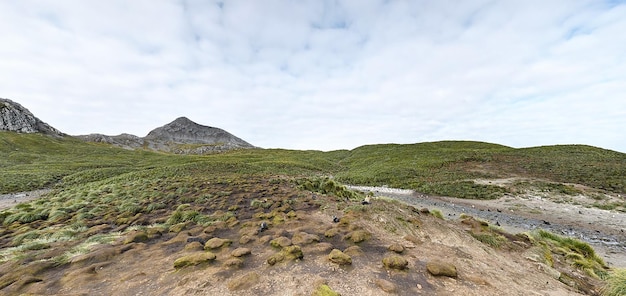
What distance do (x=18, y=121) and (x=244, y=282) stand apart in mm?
183966

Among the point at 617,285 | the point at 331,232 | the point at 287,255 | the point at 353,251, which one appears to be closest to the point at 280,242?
the point at 287,255

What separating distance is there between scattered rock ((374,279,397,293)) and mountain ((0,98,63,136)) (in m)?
180

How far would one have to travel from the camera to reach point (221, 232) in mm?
12336

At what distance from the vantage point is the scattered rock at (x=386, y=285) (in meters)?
6.72

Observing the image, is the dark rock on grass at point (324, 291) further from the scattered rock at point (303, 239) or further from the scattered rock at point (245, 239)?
the scattered rock at point (245, 239)

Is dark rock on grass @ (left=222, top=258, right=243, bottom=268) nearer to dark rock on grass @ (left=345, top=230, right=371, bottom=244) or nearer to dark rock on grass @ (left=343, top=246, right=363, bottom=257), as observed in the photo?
dark rock on grass @ (left=343, top=246, right=363, bottom=257)

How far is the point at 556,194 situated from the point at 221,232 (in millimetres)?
34728

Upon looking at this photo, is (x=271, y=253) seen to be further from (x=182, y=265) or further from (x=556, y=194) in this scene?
(x=556, y=194)

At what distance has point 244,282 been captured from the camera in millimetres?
7121

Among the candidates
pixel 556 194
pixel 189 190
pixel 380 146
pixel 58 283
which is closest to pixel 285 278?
pixel 58 283

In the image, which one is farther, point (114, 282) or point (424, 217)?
point (424, 217)

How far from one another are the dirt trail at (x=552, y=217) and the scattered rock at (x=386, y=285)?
43.5 feet

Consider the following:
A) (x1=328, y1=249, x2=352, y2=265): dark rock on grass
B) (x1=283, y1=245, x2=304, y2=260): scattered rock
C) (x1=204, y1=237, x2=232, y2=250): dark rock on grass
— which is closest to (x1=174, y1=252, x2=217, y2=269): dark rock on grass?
(x1=204, y1=237, x2=232, y2=250): dark rock on grass

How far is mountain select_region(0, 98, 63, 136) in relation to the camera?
117 metres
